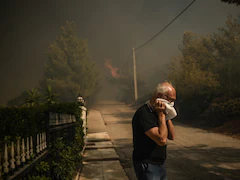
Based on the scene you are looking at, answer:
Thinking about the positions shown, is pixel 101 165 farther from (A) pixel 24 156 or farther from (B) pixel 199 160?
(A) pixel 24 156

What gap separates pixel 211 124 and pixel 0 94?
145 feet

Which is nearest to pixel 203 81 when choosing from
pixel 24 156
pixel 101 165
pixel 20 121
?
pixel 101 165

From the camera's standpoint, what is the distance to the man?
219 cm

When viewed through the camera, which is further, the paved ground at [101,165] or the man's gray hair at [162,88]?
the paved ground at [101,165]

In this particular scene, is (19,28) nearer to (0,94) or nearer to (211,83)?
(0,94)

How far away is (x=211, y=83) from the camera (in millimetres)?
15906

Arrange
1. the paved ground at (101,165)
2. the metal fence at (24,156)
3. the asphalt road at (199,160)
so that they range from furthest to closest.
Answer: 1. the asphalt road at (199,160)
2. the paved ground at (101,165)
3. the metal fence at (24,156)

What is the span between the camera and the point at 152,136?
85.4 inches

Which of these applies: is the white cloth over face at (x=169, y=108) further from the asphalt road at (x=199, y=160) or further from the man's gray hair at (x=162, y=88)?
the asphalt road at (x=199, y=160)

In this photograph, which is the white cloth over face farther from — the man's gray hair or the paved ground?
the paved ground

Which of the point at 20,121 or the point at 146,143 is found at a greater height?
the point at 146,143

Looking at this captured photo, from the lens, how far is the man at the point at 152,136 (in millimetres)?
2186

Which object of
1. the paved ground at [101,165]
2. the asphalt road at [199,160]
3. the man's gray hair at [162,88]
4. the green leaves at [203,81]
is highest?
the green leaves at [203,81]

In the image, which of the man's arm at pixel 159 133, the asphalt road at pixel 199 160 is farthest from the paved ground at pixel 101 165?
the man's arm at pixel 159 133
